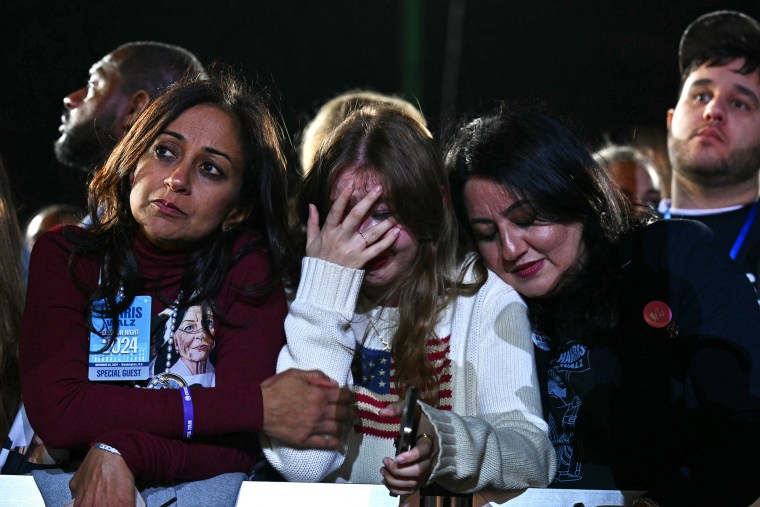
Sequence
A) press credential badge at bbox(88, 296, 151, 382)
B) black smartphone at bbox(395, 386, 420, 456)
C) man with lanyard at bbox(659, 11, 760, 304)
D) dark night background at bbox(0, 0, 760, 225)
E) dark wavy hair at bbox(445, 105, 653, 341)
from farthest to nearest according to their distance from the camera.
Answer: dark night background at bbox(0, 0, 760, 225), man with lanyard at bbox(659, 11, 760, 304), dark wavy hair at bbox(445, 105, 653, 341), press credential badge at bbox(88, 296, 151, 382), black smartphone at bbox(395, 386, 420, 456)

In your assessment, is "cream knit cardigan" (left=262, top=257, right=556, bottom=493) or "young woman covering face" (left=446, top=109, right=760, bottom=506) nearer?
"cream knit cardigan" (left=262, top=257, right=556, bottom=493)

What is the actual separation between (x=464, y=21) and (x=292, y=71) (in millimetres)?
800

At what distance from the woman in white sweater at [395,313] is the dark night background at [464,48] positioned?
214cm

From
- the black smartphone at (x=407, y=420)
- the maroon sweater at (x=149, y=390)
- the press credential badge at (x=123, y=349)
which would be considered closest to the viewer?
the black smartphone at (x=407, y=420)

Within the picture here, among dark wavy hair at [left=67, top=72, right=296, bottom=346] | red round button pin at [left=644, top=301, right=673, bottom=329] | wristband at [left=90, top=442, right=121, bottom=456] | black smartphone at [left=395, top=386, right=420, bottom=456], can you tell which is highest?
dark wavy hair at [left=67, top=72, right=296, bottom=346]

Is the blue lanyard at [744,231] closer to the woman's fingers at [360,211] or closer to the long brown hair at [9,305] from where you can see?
the woman's fingers at [360,211]

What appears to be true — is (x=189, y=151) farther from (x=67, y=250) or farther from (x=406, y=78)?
(x=406, y=78)

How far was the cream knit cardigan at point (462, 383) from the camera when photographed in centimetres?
138

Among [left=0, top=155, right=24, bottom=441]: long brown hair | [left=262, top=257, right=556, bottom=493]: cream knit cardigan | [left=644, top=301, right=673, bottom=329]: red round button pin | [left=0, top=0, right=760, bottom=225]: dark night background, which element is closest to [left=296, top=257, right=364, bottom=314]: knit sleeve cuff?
[left=262, top=257, right=556, bottom=493]: cream knit cardigan

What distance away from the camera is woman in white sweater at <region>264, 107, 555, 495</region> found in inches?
61.6

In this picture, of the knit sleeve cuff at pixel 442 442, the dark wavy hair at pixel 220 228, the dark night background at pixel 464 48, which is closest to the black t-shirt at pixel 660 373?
the knit sleeve cuff at pixel 442 442

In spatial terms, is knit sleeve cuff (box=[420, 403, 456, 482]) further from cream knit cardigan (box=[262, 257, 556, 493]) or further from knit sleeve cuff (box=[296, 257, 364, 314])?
knit sleeve cuff (box=[296, 257, 364, 314])

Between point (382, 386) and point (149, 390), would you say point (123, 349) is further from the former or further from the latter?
point (382, 386)

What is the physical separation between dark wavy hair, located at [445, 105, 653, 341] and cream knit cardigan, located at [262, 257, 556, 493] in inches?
4.4
